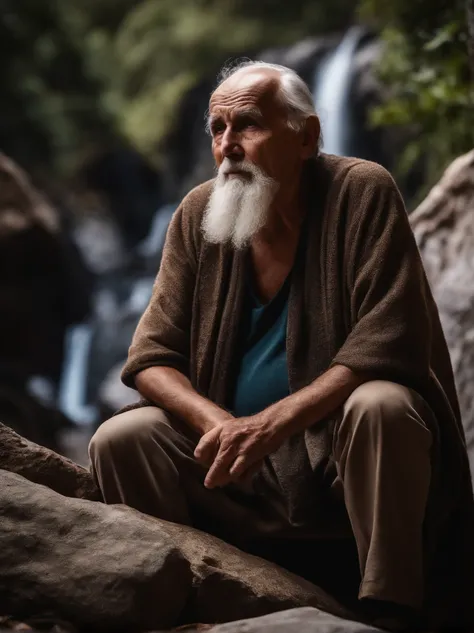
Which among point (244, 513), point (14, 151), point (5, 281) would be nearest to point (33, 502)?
point (244, 513)

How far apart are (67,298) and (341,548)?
7.55 metres

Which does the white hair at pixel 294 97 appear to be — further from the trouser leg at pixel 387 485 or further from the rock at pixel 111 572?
the rock at pixel 111 572

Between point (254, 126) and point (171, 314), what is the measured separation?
2.38 feet

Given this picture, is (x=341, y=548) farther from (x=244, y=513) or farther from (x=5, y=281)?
(x=5, y=281)

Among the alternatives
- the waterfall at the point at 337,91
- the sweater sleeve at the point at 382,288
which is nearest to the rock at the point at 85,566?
Result: the sweater sleeve at the point at 382,288

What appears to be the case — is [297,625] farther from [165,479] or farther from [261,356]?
[261,356]

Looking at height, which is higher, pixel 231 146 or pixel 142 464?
pixel 231 146

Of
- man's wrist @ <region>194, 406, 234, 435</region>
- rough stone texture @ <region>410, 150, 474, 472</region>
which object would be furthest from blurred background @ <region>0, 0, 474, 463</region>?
man's wrist @ <region>194, 406, 234, 435</region>

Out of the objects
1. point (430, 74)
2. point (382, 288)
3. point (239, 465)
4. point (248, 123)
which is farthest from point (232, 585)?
point (430, 74)

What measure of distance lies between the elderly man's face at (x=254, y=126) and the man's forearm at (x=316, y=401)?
0.77m

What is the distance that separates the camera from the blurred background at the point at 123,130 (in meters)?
7.61

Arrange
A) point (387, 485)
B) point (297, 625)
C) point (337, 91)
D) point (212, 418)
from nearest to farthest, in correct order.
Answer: point (297, 625)
point (387, 485)
point (212, 418)
point (337, 91)

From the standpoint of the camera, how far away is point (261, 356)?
3.21 m

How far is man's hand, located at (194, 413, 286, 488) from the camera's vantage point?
9.06 ft
